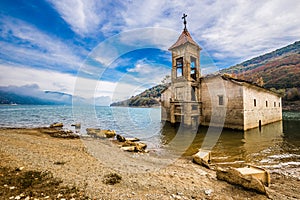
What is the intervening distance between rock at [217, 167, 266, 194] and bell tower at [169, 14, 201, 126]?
1424cm

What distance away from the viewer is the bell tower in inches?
806

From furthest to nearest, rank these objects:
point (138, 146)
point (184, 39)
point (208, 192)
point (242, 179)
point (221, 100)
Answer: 1. point (184, 39)
2. point (221, 100)
3. point (138, 146)
4. point (242, 179)
5. point (208, 192)

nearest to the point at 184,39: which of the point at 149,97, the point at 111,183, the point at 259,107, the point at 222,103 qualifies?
the point at 222,103

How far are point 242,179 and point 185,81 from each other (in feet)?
56.3

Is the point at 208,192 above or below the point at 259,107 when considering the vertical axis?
below

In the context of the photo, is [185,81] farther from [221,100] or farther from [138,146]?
[138,146]

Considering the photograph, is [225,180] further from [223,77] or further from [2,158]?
[223,77]

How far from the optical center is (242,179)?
4941mm

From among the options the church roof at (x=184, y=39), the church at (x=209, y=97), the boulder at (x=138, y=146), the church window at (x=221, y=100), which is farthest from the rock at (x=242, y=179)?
the church roof at (x=184, y=39)

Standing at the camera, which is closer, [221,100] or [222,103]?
[222,103]

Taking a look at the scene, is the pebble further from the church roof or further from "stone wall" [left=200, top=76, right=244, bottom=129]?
the church roof

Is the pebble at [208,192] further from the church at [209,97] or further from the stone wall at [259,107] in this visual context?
the stone wall at [259,107]

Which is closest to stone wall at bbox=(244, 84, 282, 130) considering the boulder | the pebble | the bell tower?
the bell tower

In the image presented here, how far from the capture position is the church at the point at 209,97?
1831 centimetres
